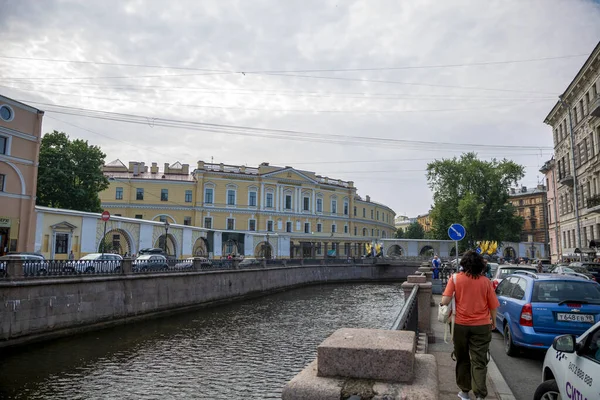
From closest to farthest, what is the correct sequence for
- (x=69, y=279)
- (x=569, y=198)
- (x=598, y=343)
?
1. (x=598, y=343)
2. (x=69, y=279)
3. (x=569, y=198)

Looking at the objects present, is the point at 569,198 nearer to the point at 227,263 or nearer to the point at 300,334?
the point at 227,263

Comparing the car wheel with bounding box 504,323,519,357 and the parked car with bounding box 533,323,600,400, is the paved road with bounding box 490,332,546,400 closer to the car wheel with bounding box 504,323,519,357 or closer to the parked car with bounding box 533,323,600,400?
the car wheel with bounding box 504,323,519,357

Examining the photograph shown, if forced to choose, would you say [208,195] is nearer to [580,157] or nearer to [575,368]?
[580,157]

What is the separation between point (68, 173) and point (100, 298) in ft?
94.9

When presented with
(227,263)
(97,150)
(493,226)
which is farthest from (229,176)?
(493,226)

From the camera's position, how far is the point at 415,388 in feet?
8.70

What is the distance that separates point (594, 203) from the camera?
91.7ft

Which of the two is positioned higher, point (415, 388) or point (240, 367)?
point (415, 388)

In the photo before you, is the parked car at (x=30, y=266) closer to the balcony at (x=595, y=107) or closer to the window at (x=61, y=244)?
the window at (x=61, y=244)

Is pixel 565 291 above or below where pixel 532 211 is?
below

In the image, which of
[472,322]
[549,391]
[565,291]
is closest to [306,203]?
[565,291]

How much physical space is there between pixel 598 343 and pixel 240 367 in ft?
30.8

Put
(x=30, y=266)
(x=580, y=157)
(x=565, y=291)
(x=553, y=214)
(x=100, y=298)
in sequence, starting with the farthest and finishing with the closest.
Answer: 1. (x=553, y=214)
2. (x=580, y=157)
3. (x=100, y=298)
4. (x=30, y=266)
5. (x=565, y=291)

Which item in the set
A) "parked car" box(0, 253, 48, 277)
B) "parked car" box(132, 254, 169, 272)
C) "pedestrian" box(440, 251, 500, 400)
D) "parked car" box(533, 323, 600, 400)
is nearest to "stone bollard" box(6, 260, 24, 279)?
"parked car" box(0, 253, 48, 277)
